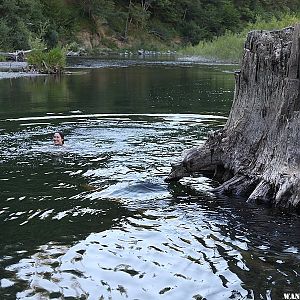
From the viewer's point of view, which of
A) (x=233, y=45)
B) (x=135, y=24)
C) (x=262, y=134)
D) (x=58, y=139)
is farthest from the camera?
(x=135, y=24)

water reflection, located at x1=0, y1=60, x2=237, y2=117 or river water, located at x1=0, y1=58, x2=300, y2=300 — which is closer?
river water, located at x1=0, y1=58, x2=300, y2=300

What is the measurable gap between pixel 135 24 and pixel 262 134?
296ft

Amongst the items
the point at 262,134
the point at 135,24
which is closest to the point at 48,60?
the point at 262,134

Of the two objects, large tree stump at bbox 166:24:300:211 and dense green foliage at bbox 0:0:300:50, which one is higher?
dense green foliage at bbox 0:0:300:50

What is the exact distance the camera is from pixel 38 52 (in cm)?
3944

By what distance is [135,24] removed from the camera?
97.4 metres

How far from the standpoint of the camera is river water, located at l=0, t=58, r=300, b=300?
21.8ft

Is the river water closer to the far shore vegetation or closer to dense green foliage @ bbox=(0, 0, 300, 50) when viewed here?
the far shore vegetation

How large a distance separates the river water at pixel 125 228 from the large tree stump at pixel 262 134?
393mm

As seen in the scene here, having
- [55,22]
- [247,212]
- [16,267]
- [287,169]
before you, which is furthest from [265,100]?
[55,22]

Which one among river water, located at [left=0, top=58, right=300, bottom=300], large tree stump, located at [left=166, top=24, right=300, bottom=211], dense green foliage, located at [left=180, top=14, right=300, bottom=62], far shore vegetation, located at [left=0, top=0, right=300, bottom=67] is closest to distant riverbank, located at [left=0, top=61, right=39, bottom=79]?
far shore vegetation, located at [left=0, top=0, right=300, bottom=67]

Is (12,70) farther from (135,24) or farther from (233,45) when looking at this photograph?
(135,24)

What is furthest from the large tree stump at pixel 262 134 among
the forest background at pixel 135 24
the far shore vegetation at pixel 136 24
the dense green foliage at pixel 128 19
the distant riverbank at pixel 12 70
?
the dense green foliage at pixel 128 19

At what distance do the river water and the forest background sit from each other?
45405 mm
